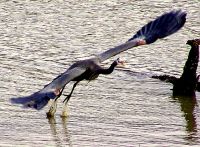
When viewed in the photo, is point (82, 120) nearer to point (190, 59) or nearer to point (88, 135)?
point (88, 135)

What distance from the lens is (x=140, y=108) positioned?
40.3 feet

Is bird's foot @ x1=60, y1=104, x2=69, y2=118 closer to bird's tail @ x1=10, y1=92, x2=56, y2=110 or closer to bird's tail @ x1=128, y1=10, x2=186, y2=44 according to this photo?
bird's tail @ x1=128, y1=10, x2=186, y2=44

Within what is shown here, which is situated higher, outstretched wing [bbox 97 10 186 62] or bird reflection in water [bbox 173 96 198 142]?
outstretched wing [bbox 97 10 186 62]

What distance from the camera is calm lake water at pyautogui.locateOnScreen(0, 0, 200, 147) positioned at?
10586 mm

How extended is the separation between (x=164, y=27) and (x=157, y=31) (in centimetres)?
12

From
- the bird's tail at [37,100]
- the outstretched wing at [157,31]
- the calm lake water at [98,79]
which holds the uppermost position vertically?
the outstretched wing at [157,31]

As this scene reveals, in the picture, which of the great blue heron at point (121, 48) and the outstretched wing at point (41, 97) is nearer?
the outstretched wing at point (41, 97)

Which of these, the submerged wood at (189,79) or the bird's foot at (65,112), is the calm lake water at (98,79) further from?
the submerged wood at (189,79)

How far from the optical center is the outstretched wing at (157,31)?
11336 mm

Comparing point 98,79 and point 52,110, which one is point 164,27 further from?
point 98,79

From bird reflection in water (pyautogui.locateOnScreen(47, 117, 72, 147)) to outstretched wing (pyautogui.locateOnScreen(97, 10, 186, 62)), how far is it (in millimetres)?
980

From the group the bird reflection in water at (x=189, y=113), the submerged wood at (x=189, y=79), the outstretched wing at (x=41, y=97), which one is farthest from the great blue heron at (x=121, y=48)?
the submerged wood at (x=189, y=79)

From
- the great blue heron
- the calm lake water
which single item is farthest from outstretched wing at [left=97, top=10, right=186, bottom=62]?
the calm lake water

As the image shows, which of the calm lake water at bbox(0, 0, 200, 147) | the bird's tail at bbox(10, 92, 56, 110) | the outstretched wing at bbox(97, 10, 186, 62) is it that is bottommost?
the calm lake water at bbox(0, 0, 200, 147)
